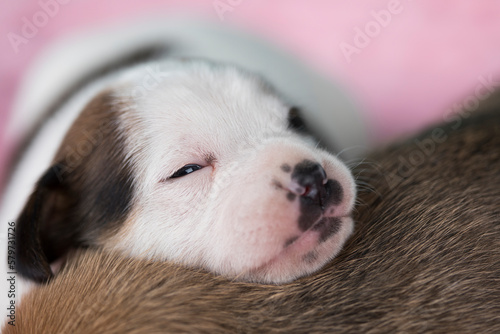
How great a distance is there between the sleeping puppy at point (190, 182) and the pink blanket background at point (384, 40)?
3.63ft

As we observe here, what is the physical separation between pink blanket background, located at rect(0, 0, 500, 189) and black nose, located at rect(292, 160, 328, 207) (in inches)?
57.8

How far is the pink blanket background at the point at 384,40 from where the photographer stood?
2576 mm

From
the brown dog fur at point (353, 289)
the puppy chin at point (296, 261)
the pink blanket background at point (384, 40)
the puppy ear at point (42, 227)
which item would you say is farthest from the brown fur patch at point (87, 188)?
the pink blanket background at point (384, 40)

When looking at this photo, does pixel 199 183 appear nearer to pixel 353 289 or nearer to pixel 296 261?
pixel 296 261

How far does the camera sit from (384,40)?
2.65 metres

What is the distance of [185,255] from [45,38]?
1753 mm

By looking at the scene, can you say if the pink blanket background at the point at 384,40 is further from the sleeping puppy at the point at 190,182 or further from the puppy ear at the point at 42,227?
the puppy ear at the point at 42,227

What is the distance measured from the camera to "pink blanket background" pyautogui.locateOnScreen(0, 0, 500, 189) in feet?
8.45

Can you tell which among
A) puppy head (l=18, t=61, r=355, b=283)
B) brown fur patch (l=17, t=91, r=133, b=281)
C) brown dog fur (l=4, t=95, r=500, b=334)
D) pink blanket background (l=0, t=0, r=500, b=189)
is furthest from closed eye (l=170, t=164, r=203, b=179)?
pink blanket background (l=0, t=0, r=500, b=189)

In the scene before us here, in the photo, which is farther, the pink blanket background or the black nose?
the pink blanket background

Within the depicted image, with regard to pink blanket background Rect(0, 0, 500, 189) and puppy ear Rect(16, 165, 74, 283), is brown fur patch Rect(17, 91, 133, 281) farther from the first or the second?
pink blanket background Rect(0, 0, 500, 189)

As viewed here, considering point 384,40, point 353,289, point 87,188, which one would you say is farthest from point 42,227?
point 384,40

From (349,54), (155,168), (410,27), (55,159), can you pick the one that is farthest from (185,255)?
(410,27)

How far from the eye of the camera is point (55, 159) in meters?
1.45
